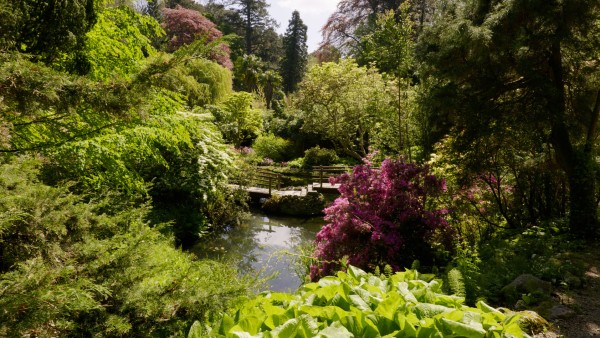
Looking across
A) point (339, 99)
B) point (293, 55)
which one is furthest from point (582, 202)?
point (293, 55)

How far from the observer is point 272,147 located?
21.4 metres

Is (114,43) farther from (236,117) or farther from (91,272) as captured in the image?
(236,117)

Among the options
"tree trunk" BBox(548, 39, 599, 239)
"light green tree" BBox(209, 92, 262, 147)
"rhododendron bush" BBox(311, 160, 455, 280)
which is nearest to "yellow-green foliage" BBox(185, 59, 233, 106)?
"light green tree" BBox(209, 92, 262, 147)

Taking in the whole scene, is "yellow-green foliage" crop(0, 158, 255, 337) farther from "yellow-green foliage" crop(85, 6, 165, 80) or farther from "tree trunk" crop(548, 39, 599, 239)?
"tree trunk" crop(548, 39, 599, 239)

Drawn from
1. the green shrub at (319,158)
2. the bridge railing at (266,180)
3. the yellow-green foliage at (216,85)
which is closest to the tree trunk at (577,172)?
the bridge railing at (266,180)

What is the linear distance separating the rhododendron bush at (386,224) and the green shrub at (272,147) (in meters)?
15.8

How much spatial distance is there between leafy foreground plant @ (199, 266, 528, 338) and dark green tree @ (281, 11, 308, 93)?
36.7m

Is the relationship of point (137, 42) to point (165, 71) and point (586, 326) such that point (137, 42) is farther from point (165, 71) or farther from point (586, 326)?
point (586, 326)

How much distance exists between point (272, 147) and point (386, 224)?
55.0 ft

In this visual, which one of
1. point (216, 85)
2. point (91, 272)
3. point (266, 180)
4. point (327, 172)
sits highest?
point (216, 85)

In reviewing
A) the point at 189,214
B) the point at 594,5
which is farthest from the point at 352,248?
the point at 189,214

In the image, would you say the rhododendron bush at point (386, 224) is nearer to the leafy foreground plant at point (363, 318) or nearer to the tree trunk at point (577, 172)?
the tree trunk at point (577, 172)

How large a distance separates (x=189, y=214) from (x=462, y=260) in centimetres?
656

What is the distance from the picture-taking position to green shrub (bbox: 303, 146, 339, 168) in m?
18.9
